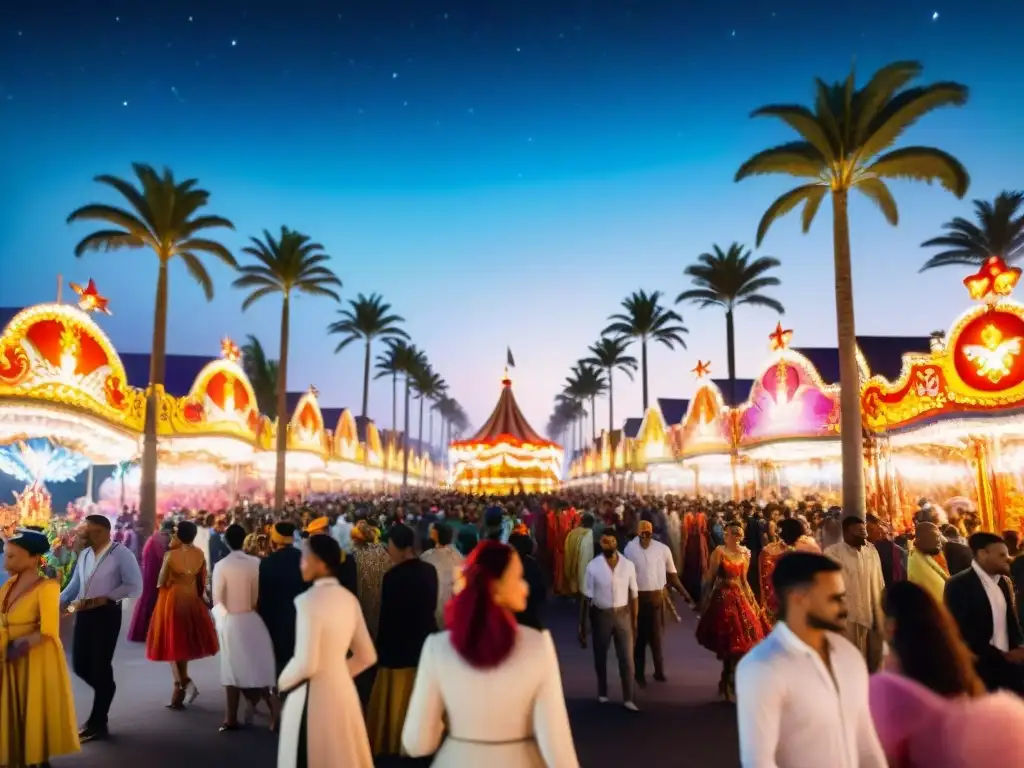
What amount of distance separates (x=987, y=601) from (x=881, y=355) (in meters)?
25.1

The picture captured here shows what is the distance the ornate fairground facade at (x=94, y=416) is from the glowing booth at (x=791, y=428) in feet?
56.2

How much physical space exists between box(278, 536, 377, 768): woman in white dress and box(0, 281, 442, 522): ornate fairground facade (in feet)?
48.3

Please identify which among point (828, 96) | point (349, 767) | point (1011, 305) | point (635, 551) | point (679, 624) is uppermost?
point (828, 96)

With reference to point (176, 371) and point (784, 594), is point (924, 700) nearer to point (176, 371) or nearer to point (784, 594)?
point (784, 594)

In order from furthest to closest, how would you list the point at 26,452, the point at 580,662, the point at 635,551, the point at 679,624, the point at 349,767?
the point at 26,452 → the point at 679,624 → the point at 580,662 → the point at 635,551 → the point at 349,767

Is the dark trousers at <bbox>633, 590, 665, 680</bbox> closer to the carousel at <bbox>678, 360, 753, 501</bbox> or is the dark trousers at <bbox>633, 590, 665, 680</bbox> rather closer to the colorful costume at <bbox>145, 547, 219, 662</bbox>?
the colorful costume at <bbox>145, 547, 219, 662</bbox>

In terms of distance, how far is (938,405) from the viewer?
56.5 feet

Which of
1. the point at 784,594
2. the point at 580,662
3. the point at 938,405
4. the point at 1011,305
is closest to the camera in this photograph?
the point at 784,594

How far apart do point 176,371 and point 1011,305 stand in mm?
26498

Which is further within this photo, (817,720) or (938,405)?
(938,405)

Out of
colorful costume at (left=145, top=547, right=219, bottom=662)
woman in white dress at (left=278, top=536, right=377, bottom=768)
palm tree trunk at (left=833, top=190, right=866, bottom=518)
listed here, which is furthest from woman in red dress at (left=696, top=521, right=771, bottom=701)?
palm tree trunk at (left=833, top=190, right=866, bottom=518)

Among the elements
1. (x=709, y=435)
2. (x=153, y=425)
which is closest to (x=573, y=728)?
(x=153, y=425)

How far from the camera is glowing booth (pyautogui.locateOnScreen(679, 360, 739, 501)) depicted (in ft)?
96.5

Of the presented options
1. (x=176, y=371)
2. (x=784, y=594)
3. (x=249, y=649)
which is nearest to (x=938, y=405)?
(x=249, y=649)
